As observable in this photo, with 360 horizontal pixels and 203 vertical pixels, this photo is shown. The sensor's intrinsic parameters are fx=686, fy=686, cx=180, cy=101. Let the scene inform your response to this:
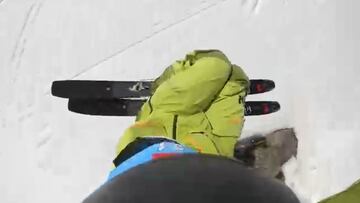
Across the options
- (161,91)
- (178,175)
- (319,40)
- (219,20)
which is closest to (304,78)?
(319,40)

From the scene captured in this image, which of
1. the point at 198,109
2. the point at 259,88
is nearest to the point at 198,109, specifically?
the point at 198,109

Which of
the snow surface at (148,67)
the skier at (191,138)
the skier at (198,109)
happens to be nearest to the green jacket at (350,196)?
the skier at (191,138)

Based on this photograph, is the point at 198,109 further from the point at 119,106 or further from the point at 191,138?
the point at 119,106

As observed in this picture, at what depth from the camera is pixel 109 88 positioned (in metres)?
1.60

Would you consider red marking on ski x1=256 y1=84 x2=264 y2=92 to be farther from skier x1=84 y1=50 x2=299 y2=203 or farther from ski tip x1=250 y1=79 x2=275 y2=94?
skier x1=84 y1=50 x2=299 y2=203

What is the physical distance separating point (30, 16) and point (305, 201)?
2.70ft

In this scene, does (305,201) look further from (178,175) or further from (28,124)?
(178,175)

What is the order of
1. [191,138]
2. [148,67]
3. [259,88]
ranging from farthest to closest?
[148,67]
[259,88]
[191,138]

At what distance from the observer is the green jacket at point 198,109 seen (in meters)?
1.19

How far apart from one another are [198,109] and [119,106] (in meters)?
0.38

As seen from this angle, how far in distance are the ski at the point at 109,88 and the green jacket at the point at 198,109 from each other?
0.24 meters

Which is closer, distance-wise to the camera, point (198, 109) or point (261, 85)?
point (198, 109)

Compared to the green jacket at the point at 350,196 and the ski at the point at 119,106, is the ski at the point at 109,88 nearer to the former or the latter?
the ski at the point at 119,106

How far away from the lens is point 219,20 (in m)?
1.68
